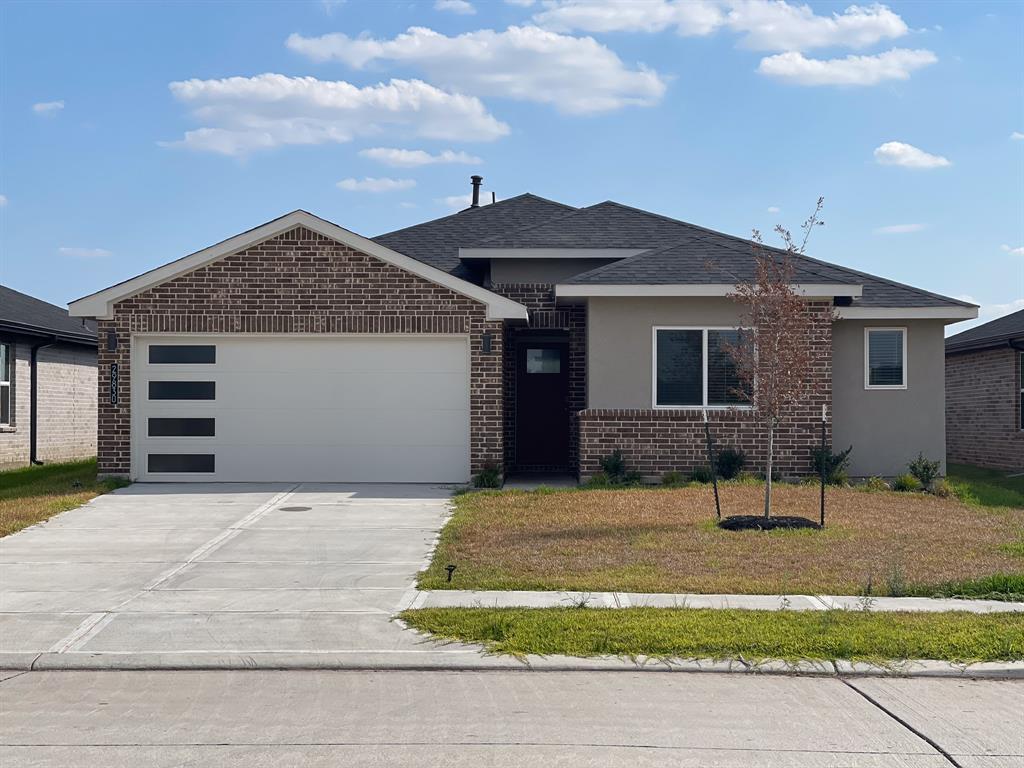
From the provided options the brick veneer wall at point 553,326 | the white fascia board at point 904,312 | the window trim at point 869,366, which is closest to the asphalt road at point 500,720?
the white fascia board at point 904,312

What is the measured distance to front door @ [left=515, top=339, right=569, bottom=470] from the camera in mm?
19750

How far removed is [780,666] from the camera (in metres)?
7.25

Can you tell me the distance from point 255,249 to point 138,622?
9401 millimetres

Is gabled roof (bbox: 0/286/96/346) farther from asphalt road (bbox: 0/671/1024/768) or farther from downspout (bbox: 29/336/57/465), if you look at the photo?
asphalt road (bbox: 0/671/1024/768)

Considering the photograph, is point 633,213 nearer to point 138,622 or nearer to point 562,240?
point 562,240

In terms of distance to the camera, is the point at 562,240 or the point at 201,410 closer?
the point at 201,410

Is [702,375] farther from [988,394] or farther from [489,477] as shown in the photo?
[988,394]

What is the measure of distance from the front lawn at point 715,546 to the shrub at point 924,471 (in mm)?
1413

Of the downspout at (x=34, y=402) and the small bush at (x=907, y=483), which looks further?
the downspout at (x=34, y=402)

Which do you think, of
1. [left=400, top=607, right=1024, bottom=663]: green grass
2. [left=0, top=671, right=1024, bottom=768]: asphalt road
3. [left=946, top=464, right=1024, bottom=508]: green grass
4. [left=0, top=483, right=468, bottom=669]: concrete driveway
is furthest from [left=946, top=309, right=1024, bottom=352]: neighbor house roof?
[left=0, top=671, right=1024, bottom=768]: asphalt road

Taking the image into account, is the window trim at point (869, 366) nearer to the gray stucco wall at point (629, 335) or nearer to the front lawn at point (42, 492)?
the gray stucco wall at point (629, 335)

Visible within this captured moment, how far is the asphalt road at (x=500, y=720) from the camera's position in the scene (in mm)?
5523

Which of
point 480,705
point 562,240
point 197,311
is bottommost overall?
point 480,705

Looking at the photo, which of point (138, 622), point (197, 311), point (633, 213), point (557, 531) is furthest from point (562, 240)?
point (138, 622)
